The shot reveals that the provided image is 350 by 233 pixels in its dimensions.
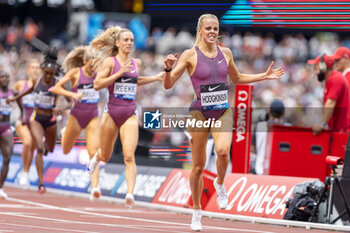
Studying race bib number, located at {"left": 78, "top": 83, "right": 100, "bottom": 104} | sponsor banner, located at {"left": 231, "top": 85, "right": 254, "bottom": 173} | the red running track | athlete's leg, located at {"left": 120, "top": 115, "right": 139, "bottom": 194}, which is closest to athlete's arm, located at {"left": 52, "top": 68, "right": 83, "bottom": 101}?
race bib number, located at {"left": 78, "top": 83, "right": 100, "bottom": 104}

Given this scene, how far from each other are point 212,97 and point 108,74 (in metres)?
2.89

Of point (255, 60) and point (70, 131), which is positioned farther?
point (255, 60)

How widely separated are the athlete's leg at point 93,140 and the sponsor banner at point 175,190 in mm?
1557

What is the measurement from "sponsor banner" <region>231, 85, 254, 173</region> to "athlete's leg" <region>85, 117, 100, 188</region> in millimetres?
2343

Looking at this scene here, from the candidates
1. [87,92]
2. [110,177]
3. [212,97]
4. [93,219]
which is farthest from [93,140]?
[212,97]

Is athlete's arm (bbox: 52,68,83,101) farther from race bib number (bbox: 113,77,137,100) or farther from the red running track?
race bib number (bbox: 113,77,137,100)

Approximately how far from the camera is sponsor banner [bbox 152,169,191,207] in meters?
16.2

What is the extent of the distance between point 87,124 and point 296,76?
1535 centimetres

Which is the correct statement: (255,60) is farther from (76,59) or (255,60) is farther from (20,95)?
(76,59)

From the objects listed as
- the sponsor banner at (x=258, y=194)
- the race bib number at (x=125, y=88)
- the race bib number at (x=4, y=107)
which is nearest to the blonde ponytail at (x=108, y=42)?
the race bib number at (x=125, y=88)

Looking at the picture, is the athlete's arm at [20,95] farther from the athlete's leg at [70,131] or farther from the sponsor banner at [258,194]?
the sponsor banner at [258,194]

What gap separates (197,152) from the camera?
38.7 ft

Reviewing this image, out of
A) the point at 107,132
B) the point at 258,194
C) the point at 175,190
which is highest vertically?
the point at 107,132

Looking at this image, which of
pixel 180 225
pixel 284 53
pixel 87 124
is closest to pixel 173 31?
pixel 284 53
